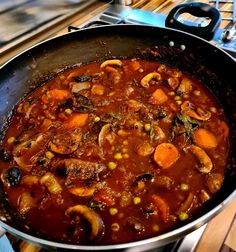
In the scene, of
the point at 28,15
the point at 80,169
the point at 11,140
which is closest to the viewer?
the point at 80,169

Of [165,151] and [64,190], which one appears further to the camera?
[165,151]

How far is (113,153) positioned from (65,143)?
265 millimetres

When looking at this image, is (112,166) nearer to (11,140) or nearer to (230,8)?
(11,140)

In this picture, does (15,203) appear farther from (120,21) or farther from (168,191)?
(120,21)

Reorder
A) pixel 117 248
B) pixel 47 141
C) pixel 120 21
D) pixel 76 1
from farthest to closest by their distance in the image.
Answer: pixel 76 1 < pixel 120 21 < pixel 47 141 < pixel 117 248

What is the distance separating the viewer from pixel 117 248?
1.07 metres

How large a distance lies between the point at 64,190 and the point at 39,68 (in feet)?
3.09

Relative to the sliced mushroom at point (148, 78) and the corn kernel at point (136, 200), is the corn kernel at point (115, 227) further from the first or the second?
the sliced mushroom at point (148, 78)

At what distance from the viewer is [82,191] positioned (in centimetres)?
151

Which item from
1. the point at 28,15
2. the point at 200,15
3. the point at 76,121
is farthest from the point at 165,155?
the point at 28,15

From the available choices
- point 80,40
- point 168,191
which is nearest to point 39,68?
point 80,40

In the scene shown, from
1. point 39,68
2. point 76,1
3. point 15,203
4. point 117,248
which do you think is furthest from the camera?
point 76,1

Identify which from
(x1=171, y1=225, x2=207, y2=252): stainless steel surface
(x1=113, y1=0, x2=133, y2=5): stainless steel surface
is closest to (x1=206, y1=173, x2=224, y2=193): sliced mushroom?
(x1=171, y1=225, x2=207, y2=252): stainless steel surface

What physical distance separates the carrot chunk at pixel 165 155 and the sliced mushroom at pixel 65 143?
428 millimetres
